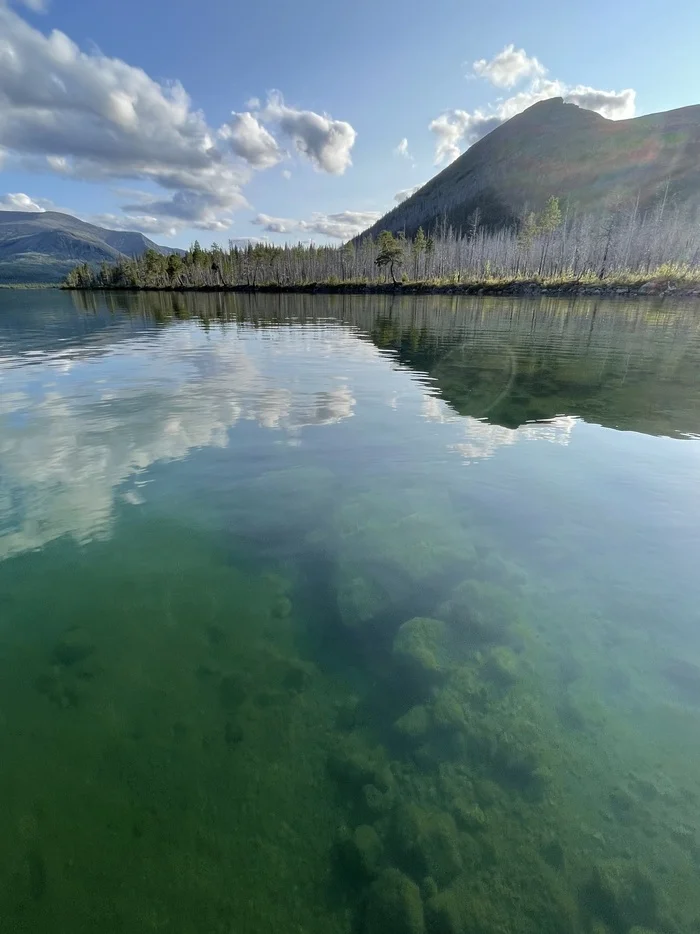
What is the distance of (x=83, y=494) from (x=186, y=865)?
28.4 feet

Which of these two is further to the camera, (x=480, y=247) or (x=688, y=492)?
(x=480, y=247)

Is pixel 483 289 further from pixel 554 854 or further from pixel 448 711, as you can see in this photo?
pixel 554 854

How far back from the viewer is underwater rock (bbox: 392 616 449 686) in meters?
5.83

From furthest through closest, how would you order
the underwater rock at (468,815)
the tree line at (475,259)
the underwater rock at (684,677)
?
1. the tree line at (475,259)
2. the underwater rock at (684,677)
3. the underwater rock at (468,815)

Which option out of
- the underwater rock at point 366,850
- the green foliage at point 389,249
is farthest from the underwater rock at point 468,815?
the green foliage at point 389,249

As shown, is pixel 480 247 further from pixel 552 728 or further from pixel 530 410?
pixel 552 728

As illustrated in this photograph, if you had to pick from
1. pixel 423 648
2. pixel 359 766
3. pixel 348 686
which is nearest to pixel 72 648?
pixel 348 686

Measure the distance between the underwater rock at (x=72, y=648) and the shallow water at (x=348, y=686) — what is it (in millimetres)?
37

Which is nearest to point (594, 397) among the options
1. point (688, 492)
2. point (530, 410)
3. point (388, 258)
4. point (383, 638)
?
point (530, 410)

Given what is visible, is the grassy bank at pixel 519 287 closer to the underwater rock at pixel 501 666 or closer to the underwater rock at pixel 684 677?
the underwater rock at pixel 684 677

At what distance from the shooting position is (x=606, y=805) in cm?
436

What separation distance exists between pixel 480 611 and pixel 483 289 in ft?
434

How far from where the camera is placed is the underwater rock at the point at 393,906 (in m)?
3.44

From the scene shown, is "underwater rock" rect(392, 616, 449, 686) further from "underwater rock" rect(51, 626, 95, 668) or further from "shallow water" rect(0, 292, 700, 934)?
"underwater rock" rect(51, 626, 95, 668)
